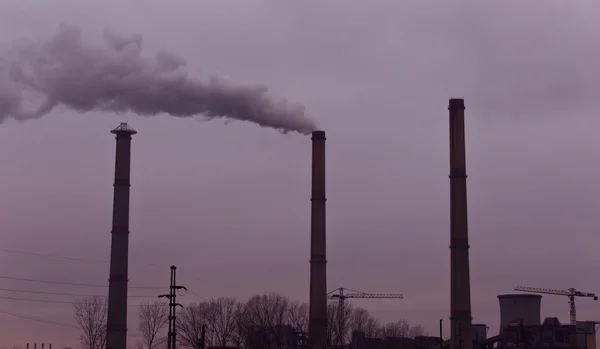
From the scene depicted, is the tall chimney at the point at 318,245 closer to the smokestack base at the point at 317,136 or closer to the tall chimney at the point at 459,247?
the smokestack base at the point at 317,136

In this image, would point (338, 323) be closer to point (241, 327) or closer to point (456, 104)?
point (241, 327)

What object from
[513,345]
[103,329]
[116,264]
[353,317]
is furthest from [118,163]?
[513,345]

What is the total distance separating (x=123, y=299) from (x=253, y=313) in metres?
19.3

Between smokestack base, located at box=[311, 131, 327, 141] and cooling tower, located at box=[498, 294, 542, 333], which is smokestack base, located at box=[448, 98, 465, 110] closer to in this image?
smokestack base, located at box=[311, 131, 327, 141]

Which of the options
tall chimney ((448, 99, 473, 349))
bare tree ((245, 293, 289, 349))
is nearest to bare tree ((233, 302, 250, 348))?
bare tree ((245, 293, 289, 349))

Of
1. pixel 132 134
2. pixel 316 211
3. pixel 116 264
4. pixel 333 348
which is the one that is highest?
pixel 132 134

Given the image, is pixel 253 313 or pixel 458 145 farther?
pixel 253 313

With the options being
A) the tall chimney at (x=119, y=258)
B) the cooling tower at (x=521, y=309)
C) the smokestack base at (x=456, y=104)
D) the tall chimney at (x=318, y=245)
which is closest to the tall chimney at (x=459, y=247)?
the smokestack base at (x=456, y=104)

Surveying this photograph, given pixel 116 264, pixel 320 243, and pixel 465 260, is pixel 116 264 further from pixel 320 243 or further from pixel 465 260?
pixel 465 260

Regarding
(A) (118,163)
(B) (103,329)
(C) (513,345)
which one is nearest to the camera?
(A) (118,163)

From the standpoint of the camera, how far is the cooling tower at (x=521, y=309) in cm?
8150

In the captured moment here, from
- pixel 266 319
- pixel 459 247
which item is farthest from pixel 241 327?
pixel 459 247

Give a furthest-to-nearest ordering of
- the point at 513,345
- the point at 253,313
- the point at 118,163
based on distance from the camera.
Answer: the point at 513,345 < the point at 253,313 < the point at 118,163

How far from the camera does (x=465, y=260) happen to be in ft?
165
